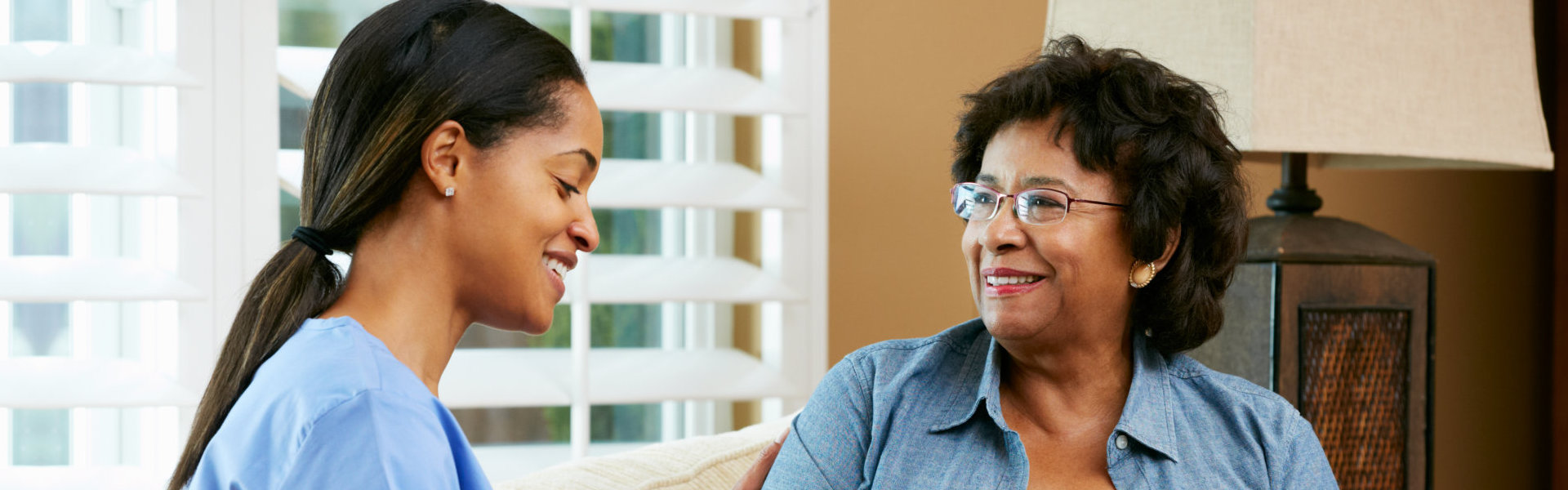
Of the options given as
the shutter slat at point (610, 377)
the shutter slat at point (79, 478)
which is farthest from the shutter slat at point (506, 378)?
the shutter slat at point (79, 478)

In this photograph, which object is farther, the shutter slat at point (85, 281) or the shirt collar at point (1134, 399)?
the shutter slat at point (85, 281)

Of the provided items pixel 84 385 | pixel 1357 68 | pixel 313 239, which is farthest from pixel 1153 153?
pixel 84 385

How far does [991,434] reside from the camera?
4.57 feet

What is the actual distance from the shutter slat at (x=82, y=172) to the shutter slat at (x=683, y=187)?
593mm

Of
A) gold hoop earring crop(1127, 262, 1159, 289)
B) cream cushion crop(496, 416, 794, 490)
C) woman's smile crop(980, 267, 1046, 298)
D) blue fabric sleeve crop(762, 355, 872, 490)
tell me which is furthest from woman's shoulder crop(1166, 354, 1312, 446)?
cream cushion crop(496, 416, 794, 490)

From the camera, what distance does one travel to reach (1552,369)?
2.54 meters

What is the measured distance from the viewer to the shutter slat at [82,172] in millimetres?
1640

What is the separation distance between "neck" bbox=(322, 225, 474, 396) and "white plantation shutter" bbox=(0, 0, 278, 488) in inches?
38.5

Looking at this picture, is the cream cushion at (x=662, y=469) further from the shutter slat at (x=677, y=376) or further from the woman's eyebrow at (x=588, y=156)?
the woman's eyebrow at (x=588, y=156)

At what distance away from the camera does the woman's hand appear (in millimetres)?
1418

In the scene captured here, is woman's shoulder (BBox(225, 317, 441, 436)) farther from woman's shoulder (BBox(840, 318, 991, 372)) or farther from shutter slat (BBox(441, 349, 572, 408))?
shutter slat (BBox(441, 349, 572, 408))

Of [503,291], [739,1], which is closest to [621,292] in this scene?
[739,1]

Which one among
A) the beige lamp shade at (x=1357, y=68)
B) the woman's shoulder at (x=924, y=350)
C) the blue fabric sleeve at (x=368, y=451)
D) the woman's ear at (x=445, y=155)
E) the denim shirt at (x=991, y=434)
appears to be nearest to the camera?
the blue fabric sleeve at (x=368, y=451)

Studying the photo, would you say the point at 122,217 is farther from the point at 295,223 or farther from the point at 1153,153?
the point at 1153,153
